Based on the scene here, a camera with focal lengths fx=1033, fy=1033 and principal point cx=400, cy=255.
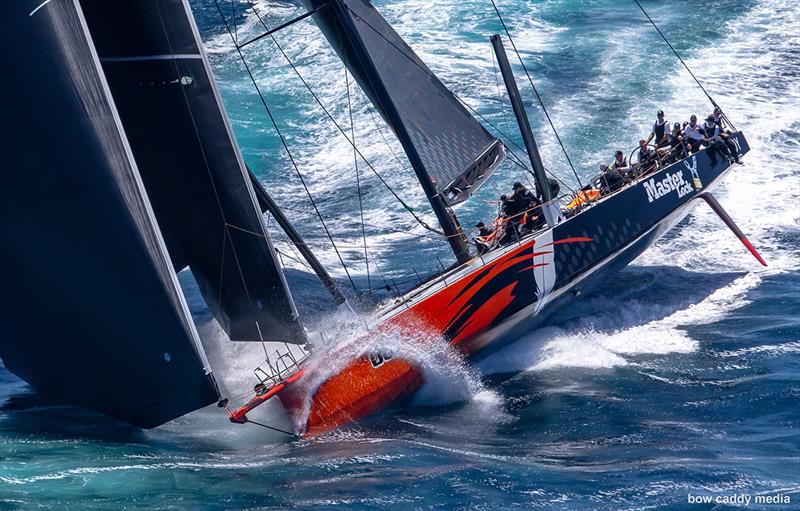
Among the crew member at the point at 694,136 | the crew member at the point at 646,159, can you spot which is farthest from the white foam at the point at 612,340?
the crew member at the point at 694,136

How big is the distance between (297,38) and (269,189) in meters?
5.15

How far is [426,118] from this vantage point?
1153cm

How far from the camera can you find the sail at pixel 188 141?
9172 millimetres

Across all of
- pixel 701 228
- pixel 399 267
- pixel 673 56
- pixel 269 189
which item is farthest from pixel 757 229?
pixel 269 189

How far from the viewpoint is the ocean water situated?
7.59 metres

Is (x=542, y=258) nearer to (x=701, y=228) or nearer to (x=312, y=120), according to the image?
(x=701, y=228)

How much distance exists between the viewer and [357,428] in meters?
9.26

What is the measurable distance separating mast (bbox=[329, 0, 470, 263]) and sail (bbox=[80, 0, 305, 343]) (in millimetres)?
1781

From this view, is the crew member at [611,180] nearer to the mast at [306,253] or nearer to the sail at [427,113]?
the sail at [427,113]

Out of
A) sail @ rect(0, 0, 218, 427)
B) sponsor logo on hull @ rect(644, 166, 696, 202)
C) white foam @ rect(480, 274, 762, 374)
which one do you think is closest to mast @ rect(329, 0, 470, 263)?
white foam @ rect(480, 274, 762, 374)

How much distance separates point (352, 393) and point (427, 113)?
12.1 ft

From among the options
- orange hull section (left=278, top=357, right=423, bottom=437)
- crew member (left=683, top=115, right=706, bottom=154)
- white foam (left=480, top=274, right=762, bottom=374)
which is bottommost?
white foam (left=480, top=274, right=762, bottom=374)

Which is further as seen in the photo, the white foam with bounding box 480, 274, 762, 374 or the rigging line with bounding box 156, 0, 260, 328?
the white foam with bounding box 480, 274, 762, 374

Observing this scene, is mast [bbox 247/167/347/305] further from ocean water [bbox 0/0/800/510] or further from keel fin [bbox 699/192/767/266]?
keel fin [bbox 699/192/767/266]
